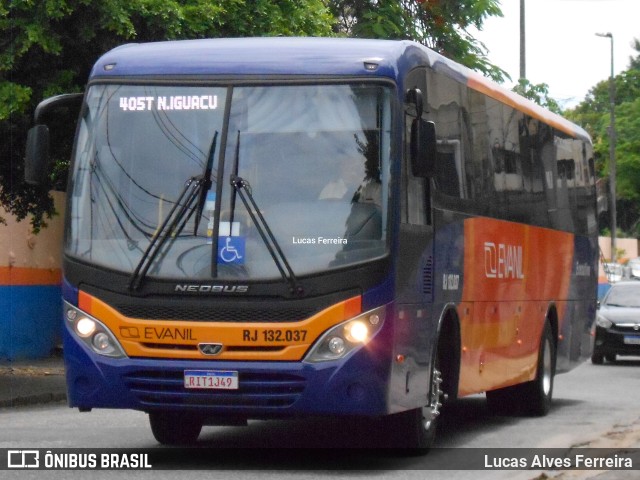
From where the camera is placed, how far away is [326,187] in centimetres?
1128

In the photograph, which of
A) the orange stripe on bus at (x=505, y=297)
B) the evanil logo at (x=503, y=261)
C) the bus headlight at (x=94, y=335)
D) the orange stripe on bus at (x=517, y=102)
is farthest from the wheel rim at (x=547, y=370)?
the bus headlight at (x=94, y=335)

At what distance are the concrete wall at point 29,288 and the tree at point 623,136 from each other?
188ft

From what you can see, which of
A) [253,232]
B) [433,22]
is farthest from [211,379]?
[433,22]

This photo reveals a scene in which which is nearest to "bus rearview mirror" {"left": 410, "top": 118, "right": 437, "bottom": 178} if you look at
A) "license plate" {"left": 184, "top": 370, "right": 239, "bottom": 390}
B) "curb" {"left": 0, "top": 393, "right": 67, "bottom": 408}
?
"license plate" {"left": 184, "top": 370, "right": 239, "bottom": 390}

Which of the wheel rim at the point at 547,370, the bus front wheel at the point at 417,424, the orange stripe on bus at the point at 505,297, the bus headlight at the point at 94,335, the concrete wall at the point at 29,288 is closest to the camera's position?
the bus headlight at the point at 94,335

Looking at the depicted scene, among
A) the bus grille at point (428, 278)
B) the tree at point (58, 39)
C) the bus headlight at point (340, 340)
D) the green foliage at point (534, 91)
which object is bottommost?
the bus headlight at point (340, 340)

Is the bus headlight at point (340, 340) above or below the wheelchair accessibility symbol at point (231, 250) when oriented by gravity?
below

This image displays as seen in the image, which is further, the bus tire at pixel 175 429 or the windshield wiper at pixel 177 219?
the bus tire at pixel 175 429

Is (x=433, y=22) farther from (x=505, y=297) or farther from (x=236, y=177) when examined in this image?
(x=236, y=177)

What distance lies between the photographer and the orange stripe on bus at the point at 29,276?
24.4 meters

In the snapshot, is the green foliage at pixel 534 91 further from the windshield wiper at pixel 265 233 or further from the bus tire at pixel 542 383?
the windshield wiper at pixel 265 233

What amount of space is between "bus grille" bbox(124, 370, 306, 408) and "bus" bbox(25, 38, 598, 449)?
1 cm

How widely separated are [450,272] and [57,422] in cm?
480

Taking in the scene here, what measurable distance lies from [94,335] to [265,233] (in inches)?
57.1
